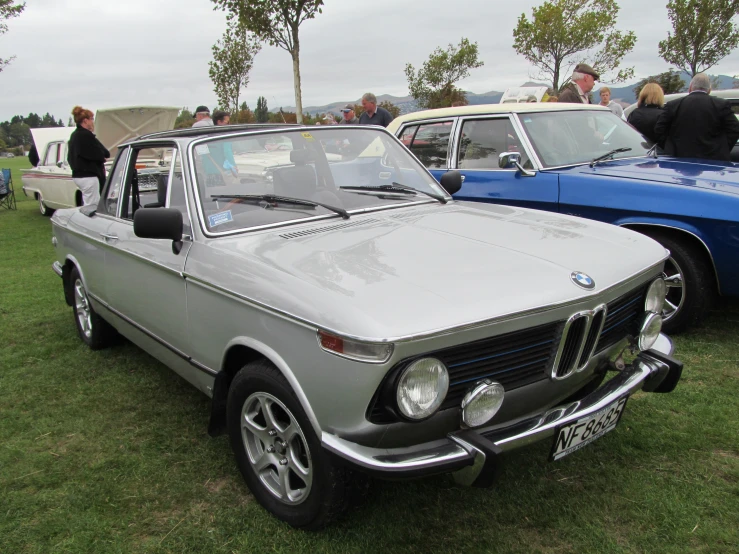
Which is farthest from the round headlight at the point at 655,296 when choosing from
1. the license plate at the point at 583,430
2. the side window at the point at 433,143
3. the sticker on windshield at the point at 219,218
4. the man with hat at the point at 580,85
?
the man with hat at the point at 580,85

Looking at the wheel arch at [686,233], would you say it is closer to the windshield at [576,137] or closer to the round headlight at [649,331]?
the windshield at [576,137]

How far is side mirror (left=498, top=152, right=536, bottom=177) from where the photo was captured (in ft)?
16.6

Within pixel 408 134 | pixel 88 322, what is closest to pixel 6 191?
pixel 88 322

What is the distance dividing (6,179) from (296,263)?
14461 millimetres

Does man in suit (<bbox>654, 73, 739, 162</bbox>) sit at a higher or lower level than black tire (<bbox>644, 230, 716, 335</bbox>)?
higher

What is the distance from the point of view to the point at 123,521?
2582 mm

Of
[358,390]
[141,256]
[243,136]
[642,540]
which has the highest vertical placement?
[243,136]

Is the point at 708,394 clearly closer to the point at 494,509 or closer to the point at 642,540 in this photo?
the point at 642,540

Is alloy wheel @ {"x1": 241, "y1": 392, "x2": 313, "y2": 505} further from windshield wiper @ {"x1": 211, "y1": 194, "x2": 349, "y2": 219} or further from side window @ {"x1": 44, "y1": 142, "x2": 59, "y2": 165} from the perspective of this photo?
side window @ {"x1": 44, "y1": 142, "x2": 59, "y2": 165}

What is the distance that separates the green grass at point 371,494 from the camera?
2396 mm

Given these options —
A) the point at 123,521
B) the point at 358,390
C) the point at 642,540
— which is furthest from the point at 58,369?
the point at 642,540

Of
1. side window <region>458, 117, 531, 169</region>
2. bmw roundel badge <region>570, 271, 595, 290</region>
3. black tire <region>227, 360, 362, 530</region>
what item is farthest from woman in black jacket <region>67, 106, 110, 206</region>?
bmw roundel badge <region>570, 271, 595, 290</region>

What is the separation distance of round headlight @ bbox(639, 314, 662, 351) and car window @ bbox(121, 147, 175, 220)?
2883mm

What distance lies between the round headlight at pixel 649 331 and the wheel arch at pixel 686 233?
173 centimetres
